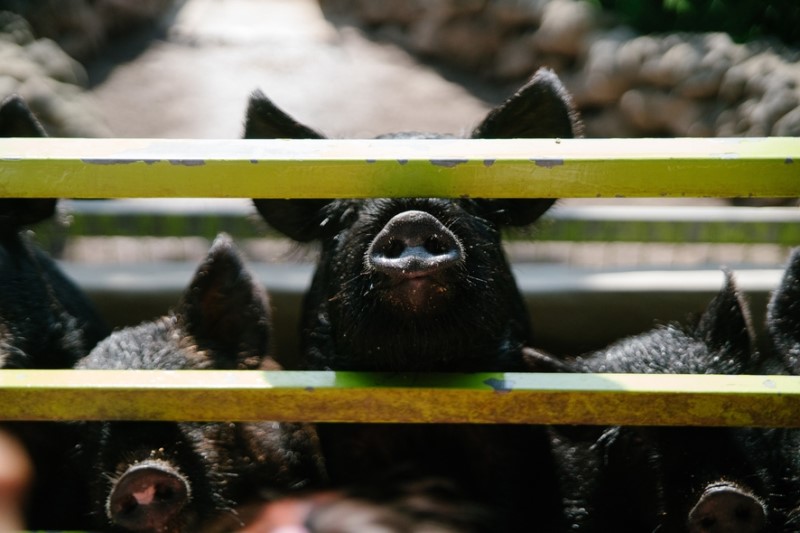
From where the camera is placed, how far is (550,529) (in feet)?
7.52

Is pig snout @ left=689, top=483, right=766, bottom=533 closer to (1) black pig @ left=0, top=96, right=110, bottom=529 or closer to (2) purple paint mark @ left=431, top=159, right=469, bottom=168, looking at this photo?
(2) purple paint mark @ left=431, top=159, right=469, bottom=168

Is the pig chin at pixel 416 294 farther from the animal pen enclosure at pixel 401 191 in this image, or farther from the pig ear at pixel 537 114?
the pig ear at pixel 537 114

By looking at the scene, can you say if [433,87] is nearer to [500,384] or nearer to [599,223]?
[599,223]

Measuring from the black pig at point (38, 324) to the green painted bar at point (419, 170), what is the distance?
97cm

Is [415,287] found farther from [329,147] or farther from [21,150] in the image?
[21,150]

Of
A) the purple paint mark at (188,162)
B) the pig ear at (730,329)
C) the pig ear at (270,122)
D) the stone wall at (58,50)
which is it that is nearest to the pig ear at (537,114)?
the pig ear at (270,122)

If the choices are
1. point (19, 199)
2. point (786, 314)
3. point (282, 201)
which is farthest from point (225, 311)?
point (786, 314)

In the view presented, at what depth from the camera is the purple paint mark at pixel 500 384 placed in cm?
162

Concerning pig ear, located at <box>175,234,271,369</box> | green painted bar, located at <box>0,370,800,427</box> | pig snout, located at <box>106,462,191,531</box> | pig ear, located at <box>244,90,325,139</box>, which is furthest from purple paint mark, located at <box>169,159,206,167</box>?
pig ear, located at <box>175,234,271,369</box>

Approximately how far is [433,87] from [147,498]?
20.9 ft

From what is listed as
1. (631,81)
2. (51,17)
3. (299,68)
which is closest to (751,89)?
(631,81)

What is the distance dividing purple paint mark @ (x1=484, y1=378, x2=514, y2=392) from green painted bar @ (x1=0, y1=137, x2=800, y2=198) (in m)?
0.32

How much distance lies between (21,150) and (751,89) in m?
5.44

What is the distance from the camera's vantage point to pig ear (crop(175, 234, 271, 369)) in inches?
100
